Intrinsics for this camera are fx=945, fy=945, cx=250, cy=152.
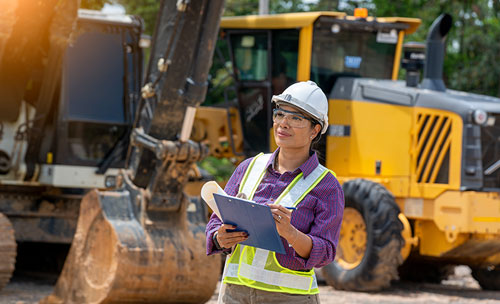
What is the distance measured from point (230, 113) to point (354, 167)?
2035mm

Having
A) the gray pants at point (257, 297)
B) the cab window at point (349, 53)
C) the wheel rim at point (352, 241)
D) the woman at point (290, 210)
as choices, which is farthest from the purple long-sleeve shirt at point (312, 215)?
the cab window at point (349, 53)

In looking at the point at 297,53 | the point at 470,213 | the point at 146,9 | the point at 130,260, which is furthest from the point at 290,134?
the point at 146,9

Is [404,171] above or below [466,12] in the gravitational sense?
below

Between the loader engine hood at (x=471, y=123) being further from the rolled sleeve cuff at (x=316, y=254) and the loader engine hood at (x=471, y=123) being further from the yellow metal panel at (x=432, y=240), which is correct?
the rolled sleeve cuff at (x=316, y=254)

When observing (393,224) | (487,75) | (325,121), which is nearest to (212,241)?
(325,121)

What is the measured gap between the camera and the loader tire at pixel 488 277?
1119cm

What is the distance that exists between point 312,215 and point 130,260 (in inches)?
155

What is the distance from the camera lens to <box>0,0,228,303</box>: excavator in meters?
7.67

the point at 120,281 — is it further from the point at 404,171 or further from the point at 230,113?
the point at 230,113

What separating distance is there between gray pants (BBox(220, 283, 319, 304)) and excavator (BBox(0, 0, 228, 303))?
3709mm

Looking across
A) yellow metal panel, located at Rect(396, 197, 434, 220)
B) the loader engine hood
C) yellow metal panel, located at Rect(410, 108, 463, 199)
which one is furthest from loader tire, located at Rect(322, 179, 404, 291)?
the loader engine hood

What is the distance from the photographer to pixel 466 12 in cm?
2011

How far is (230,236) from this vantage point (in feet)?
12.1

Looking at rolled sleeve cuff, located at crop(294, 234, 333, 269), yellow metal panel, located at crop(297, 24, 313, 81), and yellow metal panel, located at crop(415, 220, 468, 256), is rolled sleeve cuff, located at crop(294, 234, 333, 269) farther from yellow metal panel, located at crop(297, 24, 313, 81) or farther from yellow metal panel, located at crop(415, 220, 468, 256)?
yellow metal panel, located at crop(297, 24, 313, 81)
